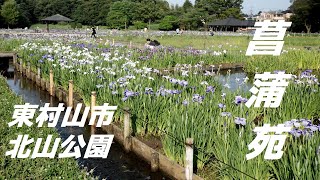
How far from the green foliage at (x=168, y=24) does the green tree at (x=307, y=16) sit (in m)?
21.4

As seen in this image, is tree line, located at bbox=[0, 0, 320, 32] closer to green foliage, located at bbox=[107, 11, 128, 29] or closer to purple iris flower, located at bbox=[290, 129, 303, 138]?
green foliage, located at bbox=[107, 11, 128, 29]

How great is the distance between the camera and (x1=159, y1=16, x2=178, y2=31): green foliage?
222ft

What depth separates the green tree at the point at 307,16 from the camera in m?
61.9

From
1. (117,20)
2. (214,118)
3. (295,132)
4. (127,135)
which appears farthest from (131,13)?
(295,132)

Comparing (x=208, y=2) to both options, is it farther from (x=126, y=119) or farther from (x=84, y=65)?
(x=126, y=119)

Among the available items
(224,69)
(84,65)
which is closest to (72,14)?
(224,69)

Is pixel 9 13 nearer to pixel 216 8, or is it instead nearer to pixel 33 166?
pixel 216 8

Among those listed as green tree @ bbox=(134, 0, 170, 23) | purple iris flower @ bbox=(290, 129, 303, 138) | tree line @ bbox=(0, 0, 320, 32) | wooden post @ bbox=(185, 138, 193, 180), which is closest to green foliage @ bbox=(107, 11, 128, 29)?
tree line @ bbox=(0, 0, 320, 32)

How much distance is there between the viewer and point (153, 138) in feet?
28.0

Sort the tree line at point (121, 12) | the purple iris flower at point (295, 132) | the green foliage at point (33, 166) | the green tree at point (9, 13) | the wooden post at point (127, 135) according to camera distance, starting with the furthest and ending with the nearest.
Result: the tree line at point (121, 12)
the green tree at point (9, 13)
the wooden post at point (127, 135)
the green foliage at point (33, 166)
the purple iris flower at point (295, 132)

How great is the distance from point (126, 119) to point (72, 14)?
3076 inches

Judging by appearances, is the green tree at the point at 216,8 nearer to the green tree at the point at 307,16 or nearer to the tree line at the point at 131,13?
the tree line at the point at 131,13

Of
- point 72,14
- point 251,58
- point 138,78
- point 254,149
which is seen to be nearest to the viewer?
point 254,149

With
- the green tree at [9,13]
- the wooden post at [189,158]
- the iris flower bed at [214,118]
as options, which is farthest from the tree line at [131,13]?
the wooden post at [189,158]
